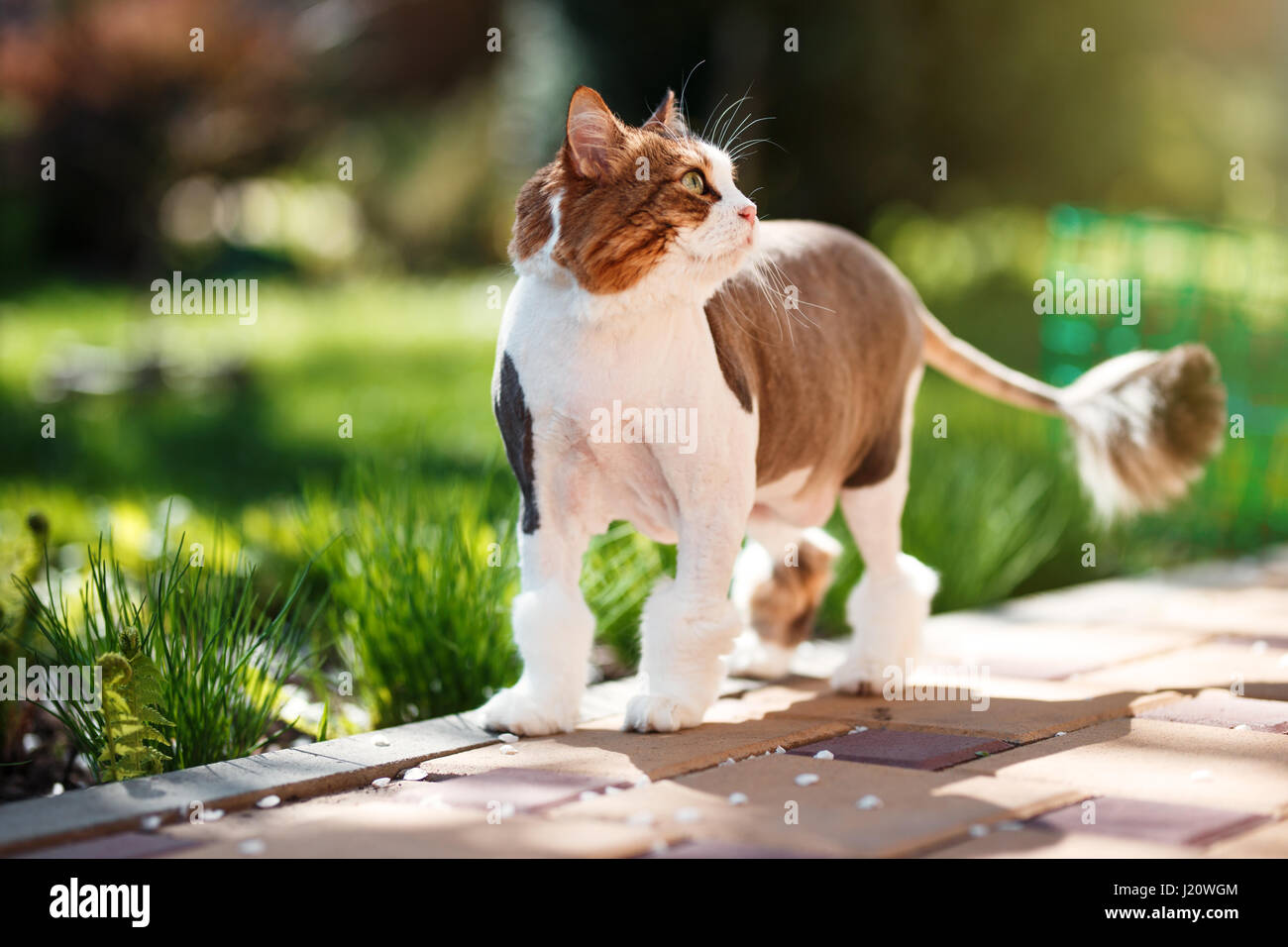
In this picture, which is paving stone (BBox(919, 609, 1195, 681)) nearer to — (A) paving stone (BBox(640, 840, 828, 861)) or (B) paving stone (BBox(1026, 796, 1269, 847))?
(B) paving stone (BBox(1026, 796, 1269, 847))

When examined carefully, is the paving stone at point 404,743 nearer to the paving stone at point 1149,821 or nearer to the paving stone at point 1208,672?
the paving stone at point 1149,821

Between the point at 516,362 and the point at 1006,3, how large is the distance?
34.7 feet

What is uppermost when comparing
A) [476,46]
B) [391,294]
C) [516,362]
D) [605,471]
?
[476,46]

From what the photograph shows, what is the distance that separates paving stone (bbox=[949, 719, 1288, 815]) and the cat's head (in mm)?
1154

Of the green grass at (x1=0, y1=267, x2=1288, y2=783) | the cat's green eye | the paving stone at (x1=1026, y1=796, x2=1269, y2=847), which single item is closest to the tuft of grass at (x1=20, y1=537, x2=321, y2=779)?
the green grass at (x1=0, y1=267, x2=1288, y2=783)

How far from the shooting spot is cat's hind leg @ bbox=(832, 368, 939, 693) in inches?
143

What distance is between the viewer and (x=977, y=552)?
5027 mm

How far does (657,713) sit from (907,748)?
537 mm

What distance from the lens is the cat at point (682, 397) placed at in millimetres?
2975

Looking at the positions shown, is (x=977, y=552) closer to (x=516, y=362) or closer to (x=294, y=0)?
(x=516, y=362)

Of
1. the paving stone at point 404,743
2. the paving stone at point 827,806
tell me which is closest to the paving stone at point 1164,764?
the paving stone at point 827,806

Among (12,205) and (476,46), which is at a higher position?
(476,46)

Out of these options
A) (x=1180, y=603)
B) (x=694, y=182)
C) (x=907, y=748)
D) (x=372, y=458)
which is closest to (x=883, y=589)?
(x=907, y=748)
